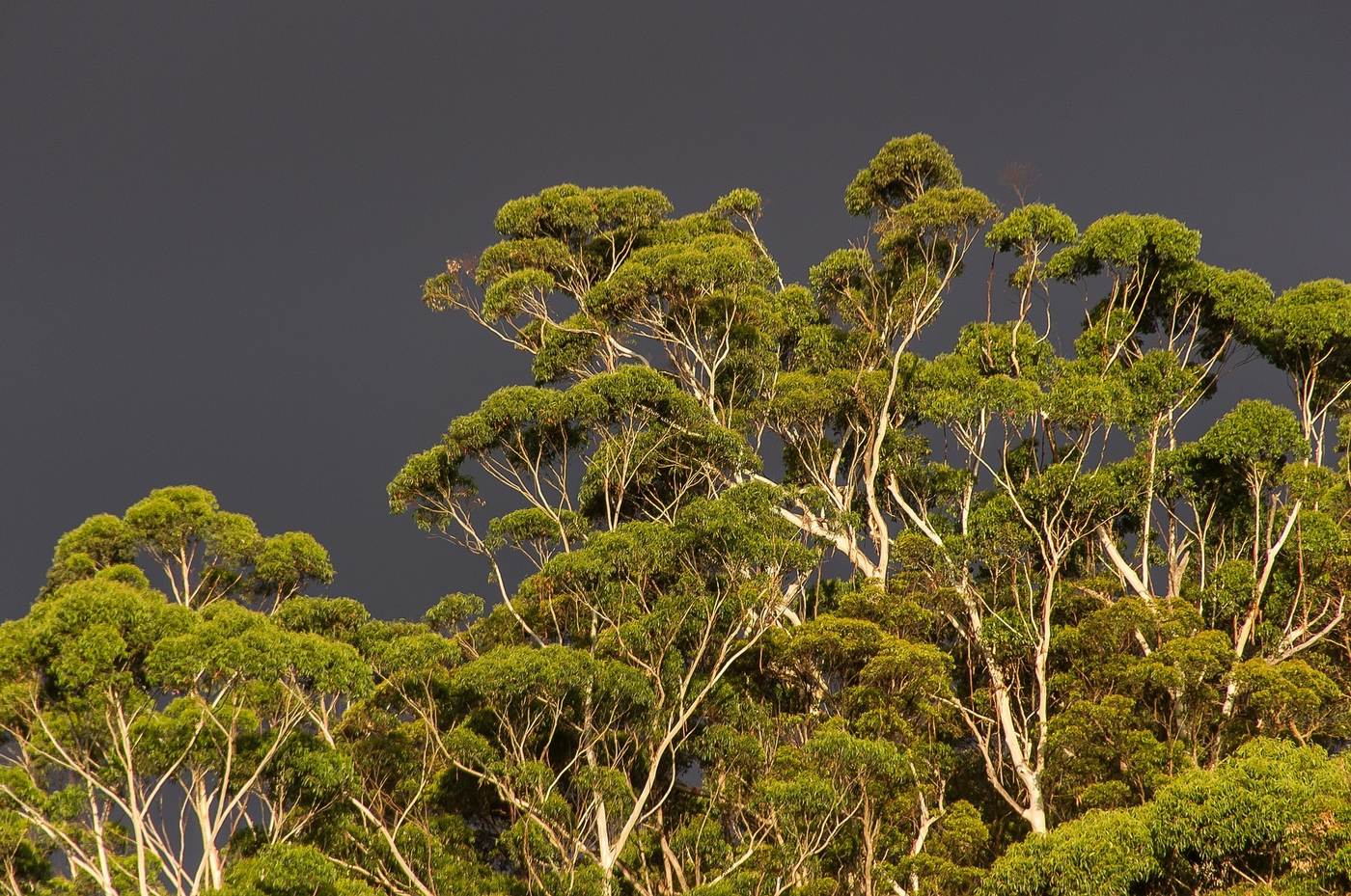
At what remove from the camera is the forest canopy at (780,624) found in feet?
48.2

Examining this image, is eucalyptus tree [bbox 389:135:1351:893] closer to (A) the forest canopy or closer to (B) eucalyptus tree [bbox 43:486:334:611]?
(A) the forest canopy

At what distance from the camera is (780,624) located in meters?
21.3

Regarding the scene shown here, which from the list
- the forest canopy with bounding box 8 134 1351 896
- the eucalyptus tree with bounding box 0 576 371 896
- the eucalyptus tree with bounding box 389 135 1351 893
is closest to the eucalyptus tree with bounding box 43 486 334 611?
the forest canopy with bounding box 8 134 1351 896

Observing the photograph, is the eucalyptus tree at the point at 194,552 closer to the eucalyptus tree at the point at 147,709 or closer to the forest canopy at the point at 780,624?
the forest canopy at the point at 780,624

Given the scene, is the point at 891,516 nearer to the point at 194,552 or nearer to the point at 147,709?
the point at 194,552

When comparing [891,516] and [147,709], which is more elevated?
[891,516]

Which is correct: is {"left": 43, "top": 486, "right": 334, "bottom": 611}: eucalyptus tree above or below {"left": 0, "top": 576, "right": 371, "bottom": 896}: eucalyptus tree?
above

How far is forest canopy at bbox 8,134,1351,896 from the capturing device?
14688 millimetres

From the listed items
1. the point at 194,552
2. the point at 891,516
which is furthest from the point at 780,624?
the point at 194,552

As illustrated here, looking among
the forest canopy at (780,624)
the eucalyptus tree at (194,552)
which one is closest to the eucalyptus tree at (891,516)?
the forest canopy at (780,624)

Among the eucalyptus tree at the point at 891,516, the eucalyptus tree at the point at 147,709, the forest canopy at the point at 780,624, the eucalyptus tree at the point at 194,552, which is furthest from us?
the eucalyptus tree at the point at 194,552

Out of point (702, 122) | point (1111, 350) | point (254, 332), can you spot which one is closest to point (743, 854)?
point (1111, 350)

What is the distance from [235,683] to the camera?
49.1 feet

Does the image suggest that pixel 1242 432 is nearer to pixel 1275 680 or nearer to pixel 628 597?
pixel 1275 680
